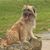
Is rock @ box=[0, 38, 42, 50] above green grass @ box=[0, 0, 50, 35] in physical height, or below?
above

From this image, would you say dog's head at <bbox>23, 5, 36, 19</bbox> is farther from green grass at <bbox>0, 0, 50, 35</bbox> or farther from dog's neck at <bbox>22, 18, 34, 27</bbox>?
green grass at <bbox>0, 0, 50, 35</bbox>

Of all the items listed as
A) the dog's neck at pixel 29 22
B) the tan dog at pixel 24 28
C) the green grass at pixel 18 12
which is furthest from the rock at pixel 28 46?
the green grass at pixel 18 12

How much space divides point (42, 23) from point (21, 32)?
13736 mm

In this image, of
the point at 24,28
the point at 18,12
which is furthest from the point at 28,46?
the point at 18,12

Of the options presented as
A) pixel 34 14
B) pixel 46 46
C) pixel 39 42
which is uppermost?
pixel 34 14

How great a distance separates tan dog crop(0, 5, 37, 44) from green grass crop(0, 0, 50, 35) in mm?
8941

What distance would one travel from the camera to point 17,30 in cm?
1202

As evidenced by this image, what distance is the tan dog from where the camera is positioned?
1152 centimetres

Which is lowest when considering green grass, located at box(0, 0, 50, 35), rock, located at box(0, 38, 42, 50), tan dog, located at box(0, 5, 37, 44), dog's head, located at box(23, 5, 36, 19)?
green grass, located at box(0, 0, 50, 35)

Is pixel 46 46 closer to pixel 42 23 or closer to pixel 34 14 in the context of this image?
pixel 34 14

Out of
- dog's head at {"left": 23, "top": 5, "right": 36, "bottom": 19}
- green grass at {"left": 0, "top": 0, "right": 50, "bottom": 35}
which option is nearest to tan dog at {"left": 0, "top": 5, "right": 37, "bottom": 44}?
dog's head at {"left": 23, "top": 5, "right": 36, "bottom": 19}

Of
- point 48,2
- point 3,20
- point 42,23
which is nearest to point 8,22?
point 3,20

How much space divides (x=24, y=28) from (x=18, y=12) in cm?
2075

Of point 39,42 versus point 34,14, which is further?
point 34,14
